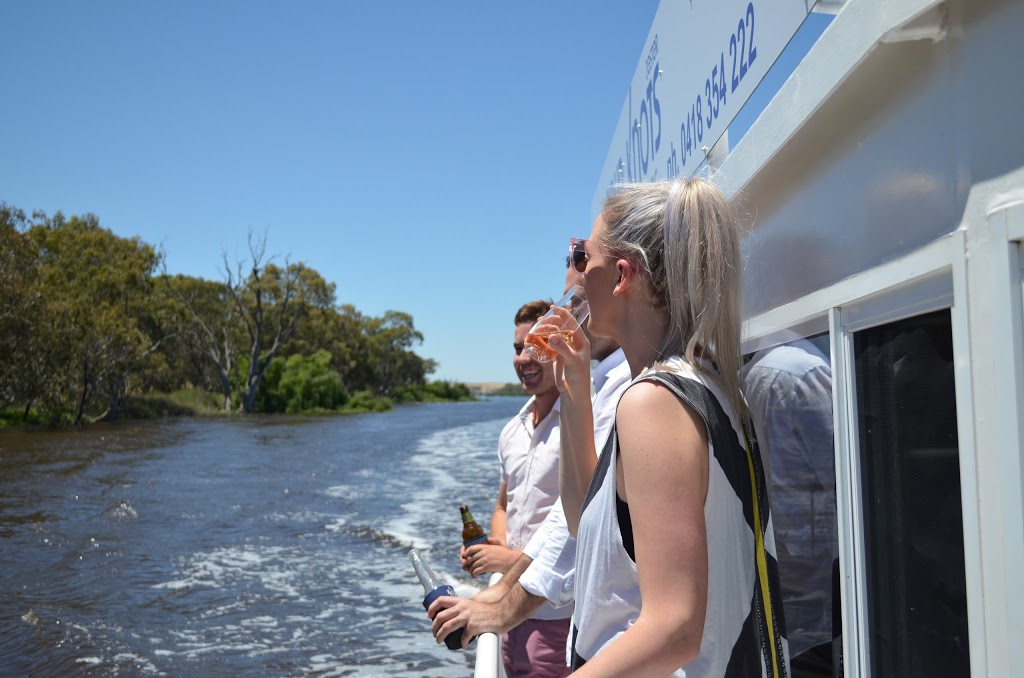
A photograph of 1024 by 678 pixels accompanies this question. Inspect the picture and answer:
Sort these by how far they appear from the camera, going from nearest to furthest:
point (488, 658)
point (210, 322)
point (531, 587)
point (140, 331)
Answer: point (531, 587)
point (488, 658)
point (140, 331)
point (210, 322)

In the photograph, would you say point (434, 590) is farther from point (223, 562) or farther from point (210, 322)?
point (210, 322)

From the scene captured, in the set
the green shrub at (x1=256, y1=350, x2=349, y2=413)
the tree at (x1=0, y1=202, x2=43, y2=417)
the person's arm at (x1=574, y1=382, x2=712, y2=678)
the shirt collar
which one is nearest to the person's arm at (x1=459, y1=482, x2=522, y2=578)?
the shirt collar

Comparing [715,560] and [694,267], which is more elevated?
[694,267]

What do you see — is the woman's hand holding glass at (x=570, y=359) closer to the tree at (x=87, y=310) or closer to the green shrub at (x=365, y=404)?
the tree at (x=87, y=310)

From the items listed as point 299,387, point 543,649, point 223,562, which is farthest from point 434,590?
point 299,387

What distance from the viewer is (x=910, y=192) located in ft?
4.15

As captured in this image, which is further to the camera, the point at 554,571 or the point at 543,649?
the point at 543,649

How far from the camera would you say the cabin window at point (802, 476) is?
6.14ft

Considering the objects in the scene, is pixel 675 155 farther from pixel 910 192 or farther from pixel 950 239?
pixel 950 239

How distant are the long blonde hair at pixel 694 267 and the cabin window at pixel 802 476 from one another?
1.44 feet

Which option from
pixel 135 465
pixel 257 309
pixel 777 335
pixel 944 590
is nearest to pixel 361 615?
pixel 777 335

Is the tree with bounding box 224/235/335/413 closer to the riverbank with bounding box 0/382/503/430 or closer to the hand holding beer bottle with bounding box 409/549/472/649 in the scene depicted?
the riverbank with bounding box 0/382/503/430

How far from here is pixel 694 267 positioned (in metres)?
1.43

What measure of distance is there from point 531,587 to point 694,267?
1.16 metres
